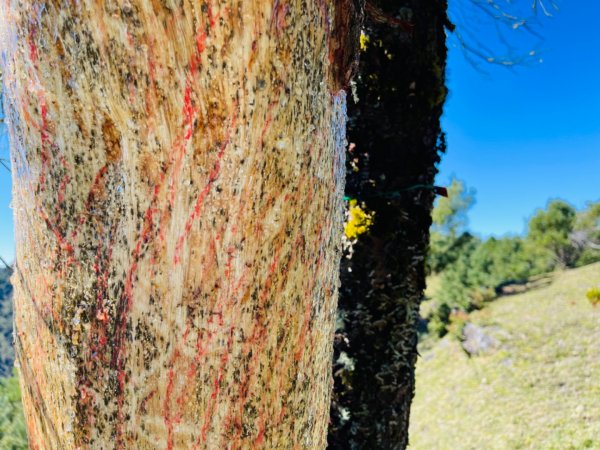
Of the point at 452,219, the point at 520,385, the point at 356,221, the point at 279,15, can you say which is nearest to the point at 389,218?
the point at 356,221

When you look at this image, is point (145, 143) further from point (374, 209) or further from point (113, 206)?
point (374, 209)

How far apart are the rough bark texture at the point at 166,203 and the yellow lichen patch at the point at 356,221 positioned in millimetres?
1220

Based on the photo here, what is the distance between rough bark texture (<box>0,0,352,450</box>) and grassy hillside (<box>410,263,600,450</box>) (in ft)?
21.3

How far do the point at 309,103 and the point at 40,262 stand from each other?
1.79 feet

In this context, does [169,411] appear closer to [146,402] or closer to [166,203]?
[146,402]

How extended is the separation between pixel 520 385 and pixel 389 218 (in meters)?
7.64

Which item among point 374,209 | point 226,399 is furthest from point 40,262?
point 374,209

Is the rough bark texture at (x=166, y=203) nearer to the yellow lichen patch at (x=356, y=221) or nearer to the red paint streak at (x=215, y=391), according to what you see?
the red paint streak at (x=215, y=391)

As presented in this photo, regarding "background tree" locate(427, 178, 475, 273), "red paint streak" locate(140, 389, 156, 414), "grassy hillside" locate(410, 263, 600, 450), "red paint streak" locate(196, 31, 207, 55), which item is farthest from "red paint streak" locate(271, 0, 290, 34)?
"background tree" locate(427, 178, 475, 273)

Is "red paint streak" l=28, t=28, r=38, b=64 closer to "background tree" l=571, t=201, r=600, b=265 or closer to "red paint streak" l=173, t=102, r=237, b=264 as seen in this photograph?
"red paint streak" l=173, t=102, r=237, b=264

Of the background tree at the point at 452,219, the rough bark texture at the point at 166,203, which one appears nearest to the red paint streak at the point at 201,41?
the rough bark texture at the point at 166,203

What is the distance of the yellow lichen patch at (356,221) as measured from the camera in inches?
79.4

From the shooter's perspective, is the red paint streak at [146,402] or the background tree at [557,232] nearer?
the red paint streak at [146,402]

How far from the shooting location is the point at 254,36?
73 cm
